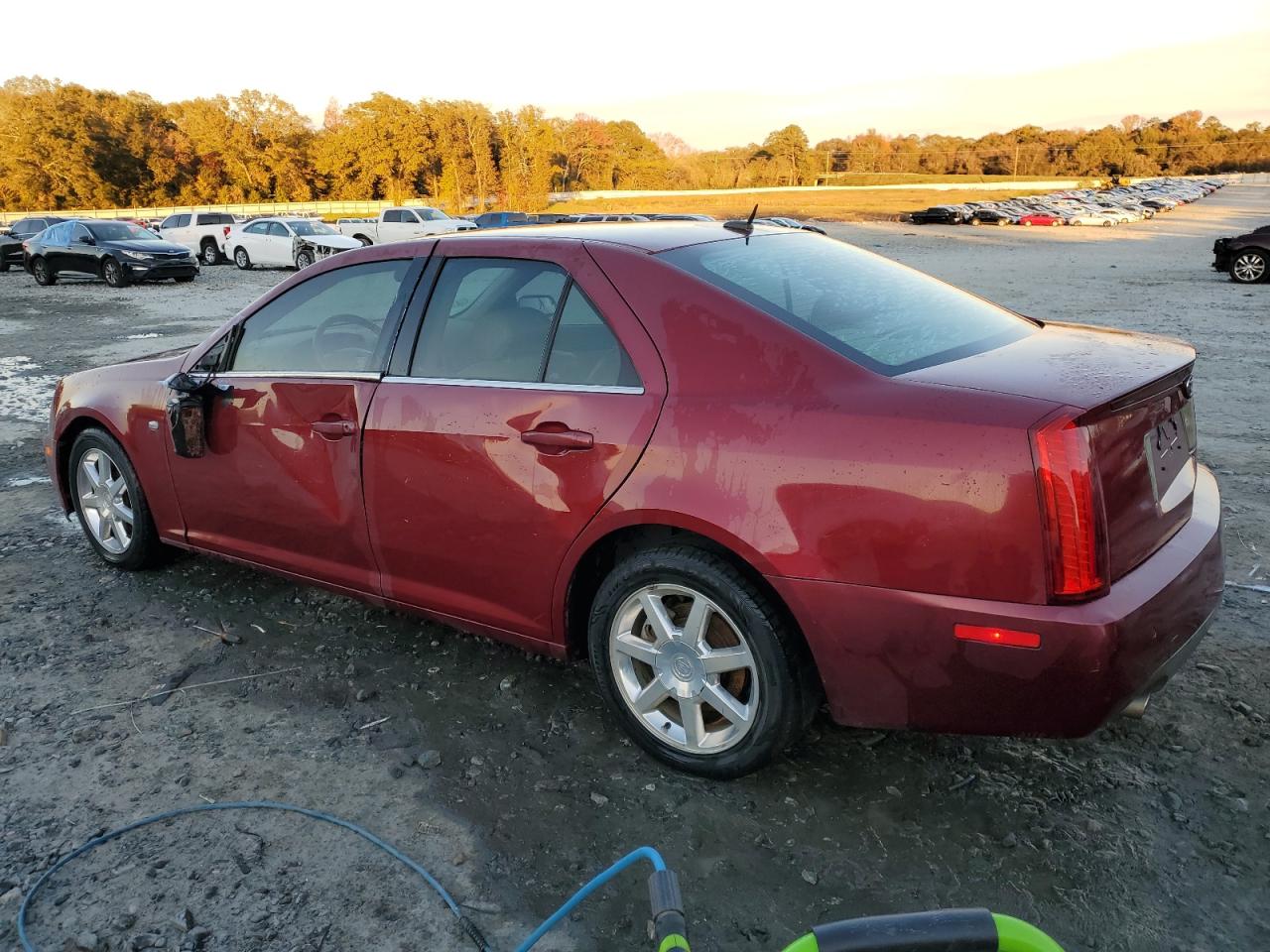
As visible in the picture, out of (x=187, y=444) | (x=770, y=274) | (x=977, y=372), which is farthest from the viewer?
(x=187, y=444)

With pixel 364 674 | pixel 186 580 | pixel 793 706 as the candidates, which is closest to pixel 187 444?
pixel 186 580

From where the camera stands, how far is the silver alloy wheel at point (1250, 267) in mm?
18844

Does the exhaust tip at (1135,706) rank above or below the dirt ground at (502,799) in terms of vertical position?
above

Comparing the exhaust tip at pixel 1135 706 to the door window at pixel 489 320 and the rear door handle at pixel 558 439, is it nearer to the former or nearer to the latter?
the rear door handle at pixel 558 439

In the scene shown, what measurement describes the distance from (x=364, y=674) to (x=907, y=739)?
2.02m

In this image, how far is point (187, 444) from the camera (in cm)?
393

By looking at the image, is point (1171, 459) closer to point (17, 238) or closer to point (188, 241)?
point (188, 241)

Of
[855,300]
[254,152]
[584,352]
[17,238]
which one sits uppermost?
[254,152]

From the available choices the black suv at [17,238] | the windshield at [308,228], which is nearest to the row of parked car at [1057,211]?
the windshield at [308,228]

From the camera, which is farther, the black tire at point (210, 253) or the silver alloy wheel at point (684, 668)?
the black tire at point (210, 253)

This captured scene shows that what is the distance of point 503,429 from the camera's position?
2992mm

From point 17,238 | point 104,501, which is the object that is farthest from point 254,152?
point 104,501

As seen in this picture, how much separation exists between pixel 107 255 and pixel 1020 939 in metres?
25.4

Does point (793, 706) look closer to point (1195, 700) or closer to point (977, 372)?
point (977, 372)
